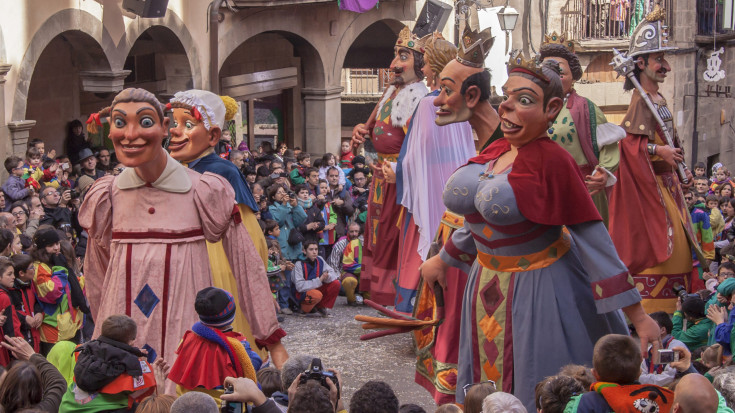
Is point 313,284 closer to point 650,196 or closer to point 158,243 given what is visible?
point 650,196

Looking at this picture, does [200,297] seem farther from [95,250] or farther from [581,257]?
[581,257]

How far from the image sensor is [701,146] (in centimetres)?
2362

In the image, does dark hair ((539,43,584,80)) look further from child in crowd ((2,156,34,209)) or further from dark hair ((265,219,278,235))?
child in crowd ((2,156,34,209))

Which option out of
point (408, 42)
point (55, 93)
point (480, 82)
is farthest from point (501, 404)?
point (55, 93)

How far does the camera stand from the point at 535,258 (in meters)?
5.12

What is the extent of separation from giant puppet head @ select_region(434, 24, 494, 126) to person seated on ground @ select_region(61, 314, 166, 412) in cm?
205

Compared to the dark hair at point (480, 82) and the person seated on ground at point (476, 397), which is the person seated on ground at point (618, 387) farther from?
the dark hair at point (480, 82)

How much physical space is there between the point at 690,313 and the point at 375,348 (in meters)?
2.40

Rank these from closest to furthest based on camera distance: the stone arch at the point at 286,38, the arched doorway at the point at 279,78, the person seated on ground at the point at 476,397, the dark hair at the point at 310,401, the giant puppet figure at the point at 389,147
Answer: the dark hair at the point at 310,401, the person seated on ground at the point at 476,397, the giant puppet figure at the point at 389,147, the stone arch at the point at 286,38, the arched doorway at the point at 279,78

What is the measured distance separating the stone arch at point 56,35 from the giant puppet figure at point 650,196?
668 cm

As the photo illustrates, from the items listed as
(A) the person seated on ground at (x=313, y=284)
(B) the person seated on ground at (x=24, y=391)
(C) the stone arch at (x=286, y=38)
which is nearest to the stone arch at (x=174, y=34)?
(C) the stone arch at (x=286, y=38)

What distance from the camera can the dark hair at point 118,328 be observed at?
505 cm

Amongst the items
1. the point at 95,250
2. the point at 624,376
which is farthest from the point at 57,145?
the point at 624,376

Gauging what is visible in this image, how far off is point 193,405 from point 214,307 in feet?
3.46
